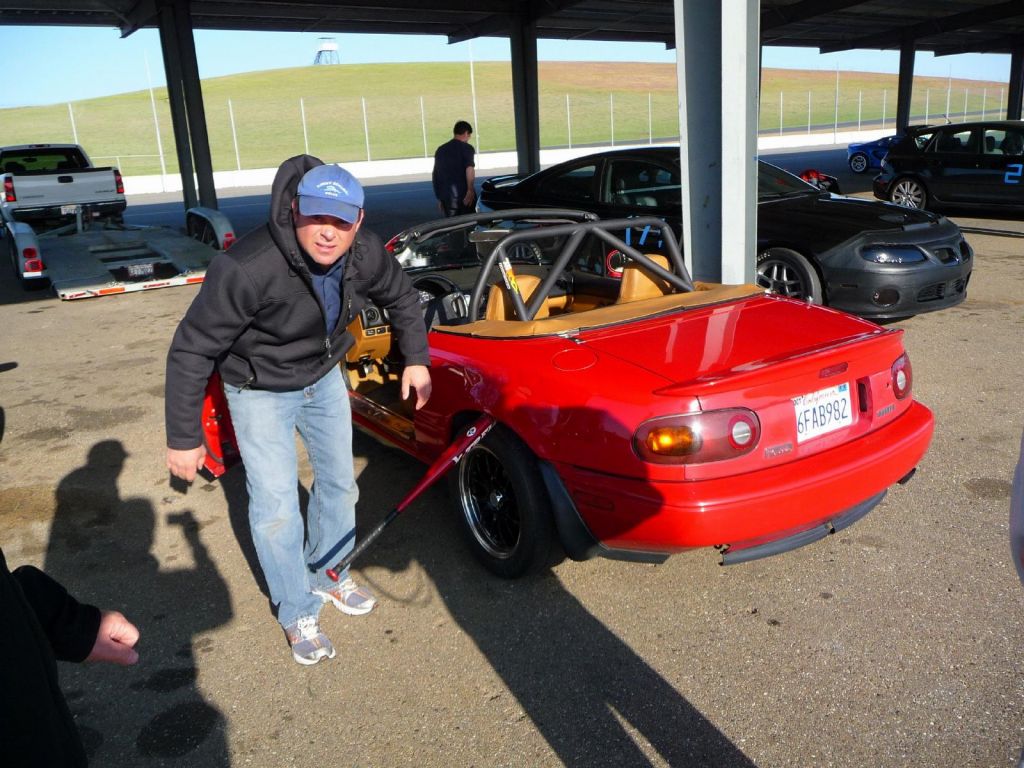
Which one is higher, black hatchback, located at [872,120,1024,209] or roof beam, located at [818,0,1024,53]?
roof beam, located at [818,0,1024,53]

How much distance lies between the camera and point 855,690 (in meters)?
2.75

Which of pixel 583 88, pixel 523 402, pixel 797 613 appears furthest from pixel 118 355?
pixel 583 88

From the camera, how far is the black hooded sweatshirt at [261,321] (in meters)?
2.68

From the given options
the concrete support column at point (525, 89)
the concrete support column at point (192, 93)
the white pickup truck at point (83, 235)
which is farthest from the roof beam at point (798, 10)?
the white pickup truck at point (83, 235)

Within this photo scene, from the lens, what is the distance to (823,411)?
117 inches

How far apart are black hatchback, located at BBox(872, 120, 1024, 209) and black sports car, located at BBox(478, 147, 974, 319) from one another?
6420 millimetres

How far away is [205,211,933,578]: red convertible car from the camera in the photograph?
279 cm

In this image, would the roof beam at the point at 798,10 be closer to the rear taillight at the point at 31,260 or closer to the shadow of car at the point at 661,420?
the rear taillight at the point at 31,260

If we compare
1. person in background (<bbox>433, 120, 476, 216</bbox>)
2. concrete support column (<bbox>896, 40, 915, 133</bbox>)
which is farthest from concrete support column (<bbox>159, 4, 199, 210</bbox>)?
concrete support column (<bbox>896, 40, 915, 133</bbox>)

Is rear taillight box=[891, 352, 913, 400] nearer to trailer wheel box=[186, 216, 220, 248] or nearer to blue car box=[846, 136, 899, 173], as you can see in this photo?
trailer wheel box=[186, 216, 220, 248]

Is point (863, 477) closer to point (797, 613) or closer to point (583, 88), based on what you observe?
point (797, 613)

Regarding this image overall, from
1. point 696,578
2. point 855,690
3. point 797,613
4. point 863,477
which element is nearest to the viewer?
point 855,690

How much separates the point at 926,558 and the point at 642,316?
4.95 feet

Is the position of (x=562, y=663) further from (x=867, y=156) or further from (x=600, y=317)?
(x=867, y=156)
